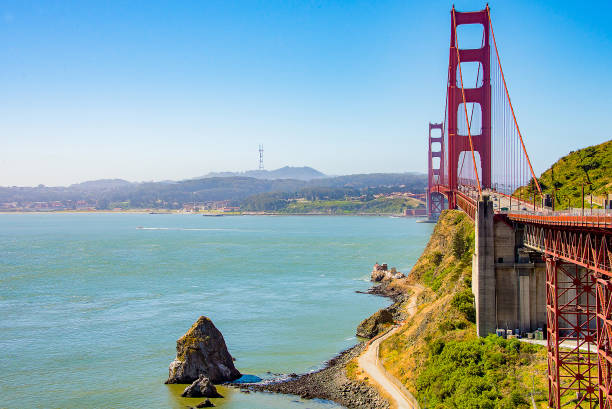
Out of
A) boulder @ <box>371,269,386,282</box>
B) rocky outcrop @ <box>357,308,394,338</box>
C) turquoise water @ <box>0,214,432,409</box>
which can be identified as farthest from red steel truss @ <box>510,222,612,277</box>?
boulder @ <box>371,269,386,282</box>

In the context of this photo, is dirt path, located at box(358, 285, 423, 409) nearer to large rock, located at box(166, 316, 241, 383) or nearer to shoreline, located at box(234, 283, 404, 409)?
shoreline, located at box(234, 283, 404, 409)

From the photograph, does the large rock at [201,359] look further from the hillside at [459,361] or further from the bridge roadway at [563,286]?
the bridge roadway at [563,286]

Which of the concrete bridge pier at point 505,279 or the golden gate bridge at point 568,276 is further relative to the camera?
the concrete bridge pier at point 505,279

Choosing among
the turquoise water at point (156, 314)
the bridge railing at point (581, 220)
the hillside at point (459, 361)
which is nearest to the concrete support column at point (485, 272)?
the hillside at point (459, 361)

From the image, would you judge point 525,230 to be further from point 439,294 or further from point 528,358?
point 439,294

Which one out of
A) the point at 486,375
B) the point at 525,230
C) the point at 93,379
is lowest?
the point at 93,379

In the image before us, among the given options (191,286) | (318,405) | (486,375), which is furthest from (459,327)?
(191,286)
